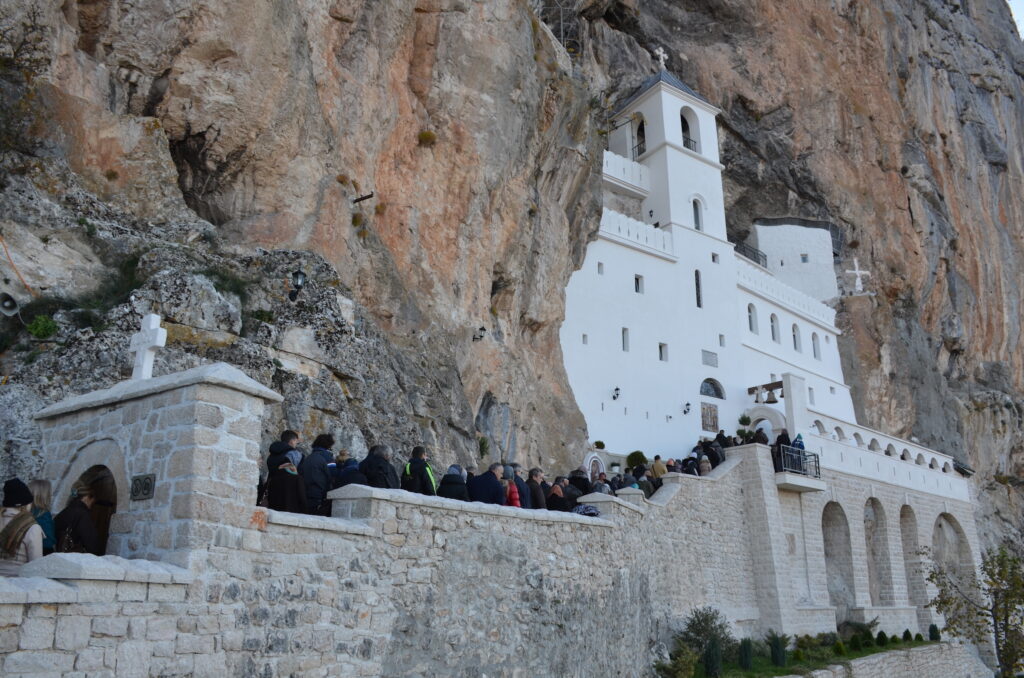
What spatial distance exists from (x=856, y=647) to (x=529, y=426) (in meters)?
9.40

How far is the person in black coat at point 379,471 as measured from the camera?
923 cm

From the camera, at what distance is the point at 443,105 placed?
18.0 m

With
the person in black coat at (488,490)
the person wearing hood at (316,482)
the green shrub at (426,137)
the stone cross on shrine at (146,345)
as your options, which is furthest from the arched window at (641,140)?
the stone cross on shrine at (146,345)

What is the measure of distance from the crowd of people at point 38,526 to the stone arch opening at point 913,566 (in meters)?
24.5

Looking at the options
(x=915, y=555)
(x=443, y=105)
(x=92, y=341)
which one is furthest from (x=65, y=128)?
(x=915, y=555)

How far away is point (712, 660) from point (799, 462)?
8.31 metres

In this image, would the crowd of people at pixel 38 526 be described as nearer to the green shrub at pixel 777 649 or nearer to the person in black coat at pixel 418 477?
the person in black coat at pixel 418 477

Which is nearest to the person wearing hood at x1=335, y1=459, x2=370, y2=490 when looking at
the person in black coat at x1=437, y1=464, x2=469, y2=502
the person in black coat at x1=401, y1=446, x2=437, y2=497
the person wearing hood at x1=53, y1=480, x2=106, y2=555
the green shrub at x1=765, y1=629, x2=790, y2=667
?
the person in black coat at x1=401, y1=446, x2=437, y2=497

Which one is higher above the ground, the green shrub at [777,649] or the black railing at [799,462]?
the black railing at [799,462]

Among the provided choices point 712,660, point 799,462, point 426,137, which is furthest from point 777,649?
point 426,137

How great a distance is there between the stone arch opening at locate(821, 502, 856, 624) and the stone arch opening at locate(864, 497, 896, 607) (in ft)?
4.66

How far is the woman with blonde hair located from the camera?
688 cm

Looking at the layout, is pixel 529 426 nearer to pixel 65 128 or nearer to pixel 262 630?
pixel 65 128

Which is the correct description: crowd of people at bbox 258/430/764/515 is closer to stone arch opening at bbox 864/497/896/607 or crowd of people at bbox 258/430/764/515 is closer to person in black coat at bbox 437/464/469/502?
person in black coat at bbox 437/464/469/502
